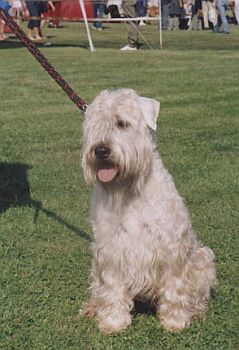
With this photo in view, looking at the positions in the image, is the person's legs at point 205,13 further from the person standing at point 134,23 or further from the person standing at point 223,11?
the person standing at point 134,23

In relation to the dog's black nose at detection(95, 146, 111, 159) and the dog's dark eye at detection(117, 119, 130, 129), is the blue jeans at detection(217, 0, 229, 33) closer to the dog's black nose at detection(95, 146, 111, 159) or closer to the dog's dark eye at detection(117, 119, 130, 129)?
the dog's dark eye at detection(117, 119, 130, 129)

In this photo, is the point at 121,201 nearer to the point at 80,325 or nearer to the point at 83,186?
the point at 80,325

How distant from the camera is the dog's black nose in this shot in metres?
3.75

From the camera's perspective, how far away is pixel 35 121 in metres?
10.7

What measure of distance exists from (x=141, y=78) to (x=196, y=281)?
36.0 ft

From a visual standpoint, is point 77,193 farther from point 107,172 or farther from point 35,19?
point 35,19

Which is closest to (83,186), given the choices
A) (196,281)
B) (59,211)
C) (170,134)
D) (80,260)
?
(59,211)

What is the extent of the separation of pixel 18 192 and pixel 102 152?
3567 mm

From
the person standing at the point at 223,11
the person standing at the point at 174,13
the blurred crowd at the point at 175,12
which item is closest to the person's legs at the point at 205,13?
the blurred crowd at the point at 175,12

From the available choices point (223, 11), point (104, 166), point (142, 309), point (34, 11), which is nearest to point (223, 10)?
point (223, 11)

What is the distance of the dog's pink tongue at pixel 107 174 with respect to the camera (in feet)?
12.5

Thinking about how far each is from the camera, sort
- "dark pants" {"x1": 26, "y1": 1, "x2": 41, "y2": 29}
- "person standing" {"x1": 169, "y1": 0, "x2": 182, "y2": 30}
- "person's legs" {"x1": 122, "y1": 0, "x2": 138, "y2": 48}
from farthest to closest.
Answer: "person standing" {"x1": 169, "y1": 0, "x2": 182, "y2": 30} → "dark pants" {"x1": 26, "y1": 1, "x2": 41, "y2": 29} → "person's legs" {"x1": 122, "y1": 0, "x2": 138, "y2": 48}

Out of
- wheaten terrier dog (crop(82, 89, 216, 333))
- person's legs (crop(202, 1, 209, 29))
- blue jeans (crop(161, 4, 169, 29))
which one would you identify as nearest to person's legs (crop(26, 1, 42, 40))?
blue jeans (crop(161, 4, 169, 29))

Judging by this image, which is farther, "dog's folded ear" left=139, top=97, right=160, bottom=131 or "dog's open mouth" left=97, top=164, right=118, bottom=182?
"dog's folded ear" left=139, top=97, right=160, bottom=131
